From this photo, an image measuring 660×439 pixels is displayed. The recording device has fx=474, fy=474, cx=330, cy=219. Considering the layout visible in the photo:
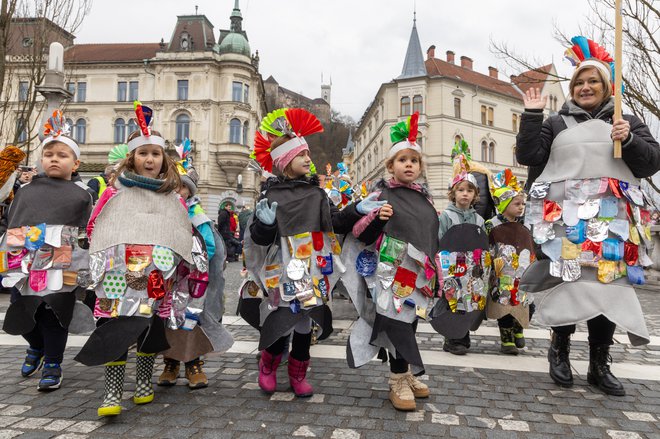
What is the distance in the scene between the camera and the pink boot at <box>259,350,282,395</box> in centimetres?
340

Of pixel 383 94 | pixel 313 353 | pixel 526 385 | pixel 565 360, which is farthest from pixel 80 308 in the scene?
pixel 383 94

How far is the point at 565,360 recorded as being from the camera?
364 centimetres

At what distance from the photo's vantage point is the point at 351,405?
318 centimetres

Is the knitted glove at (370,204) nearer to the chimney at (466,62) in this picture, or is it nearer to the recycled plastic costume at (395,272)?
the recycled plastic costume at (395,272)

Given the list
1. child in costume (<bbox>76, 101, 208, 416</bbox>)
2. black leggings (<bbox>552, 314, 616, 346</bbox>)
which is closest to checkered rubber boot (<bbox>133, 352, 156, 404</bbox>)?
child in costume (<bbox>76, 101, 208, 416</bbox>)

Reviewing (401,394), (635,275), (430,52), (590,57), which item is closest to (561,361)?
(635,275)

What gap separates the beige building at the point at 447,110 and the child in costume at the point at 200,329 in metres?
34.5

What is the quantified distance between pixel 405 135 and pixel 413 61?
3989cm

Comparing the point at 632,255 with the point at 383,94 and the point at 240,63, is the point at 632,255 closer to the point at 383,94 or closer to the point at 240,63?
the point at 240,63

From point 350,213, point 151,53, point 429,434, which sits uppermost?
point 151,53

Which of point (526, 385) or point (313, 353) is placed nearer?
point (526, 385)

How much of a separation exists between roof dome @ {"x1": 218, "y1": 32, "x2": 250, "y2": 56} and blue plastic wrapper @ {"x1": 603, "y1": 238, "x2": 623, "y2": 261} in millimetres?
39599

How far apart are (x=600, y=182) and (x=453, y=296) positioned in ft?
5.53

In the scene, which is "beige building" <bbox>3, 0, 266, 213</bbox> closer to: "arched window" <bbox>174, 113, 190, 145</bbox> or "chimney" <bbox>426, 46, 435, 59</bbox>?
"arched window" <bbox>174, 113, 190, 145</bbox>
